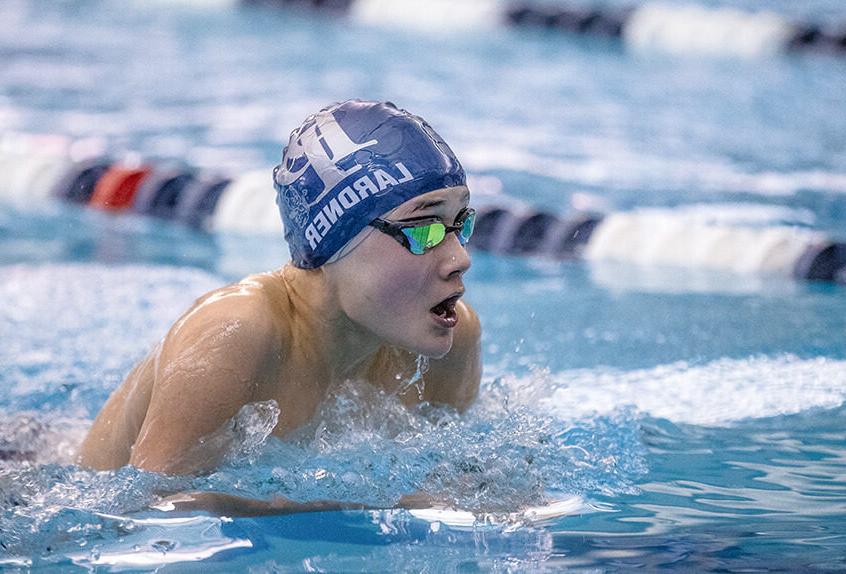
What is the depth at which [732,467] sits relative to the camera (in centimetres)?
295

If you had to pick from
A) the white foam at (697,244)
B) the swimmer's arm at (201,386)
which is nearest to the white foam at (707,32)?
the white foam at (697,244)

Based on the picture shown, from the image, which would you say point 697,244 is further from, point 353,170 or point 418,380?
point 353,170

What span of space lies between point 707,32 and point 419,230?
6918 mm

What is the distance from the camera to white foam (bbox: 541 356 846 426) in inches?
133

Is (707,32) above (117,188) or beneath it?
above

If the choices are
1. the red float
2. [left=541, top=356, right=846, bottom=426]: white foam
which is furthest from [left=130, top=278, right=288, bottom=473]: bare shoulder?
the red float

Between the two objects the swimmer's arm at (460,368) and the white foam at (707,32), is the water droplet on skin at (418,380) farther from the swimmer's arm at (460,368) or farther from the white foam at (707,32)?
the white foam at (707,32)

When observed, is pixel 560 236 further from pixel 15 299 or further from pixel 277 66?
pixel 277 66

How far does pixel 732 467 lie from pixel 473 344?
0.67 m

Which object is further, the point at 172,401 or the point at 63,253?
the point at 63,253

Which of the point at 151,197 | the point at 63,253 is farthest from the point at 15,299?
the point at 151,197

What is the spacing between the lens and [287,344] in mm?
2496

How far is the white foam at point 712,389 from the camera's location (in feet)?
11.1

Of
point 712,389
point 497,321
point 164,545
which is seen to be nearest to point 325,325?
point 164,545
